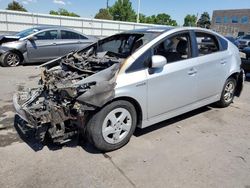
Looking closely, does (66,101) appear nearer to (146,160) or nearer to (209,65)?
(146,160)

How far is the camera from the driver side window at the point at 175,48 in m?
4.38

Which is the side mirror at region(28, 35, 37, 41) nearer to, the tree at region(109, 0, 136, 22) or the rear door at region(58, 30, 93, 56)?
the rear door at region(58, 30, 93, 56)

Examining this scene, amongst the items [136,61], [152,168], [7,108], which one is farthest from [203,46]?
[7,108]

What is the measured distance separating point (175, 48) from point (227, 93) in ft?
6.19

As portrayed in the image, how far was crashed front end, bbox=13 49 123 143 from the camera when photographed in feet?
11.4

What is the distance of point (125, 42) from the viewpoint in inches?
193

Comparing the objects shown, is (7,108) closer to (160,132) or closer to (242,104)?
(160,132)

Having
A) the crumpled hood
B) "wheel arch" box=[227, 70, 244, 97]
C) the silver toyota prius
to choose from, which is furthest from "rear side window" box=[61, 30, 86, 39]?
"wheel arch" box=[227, 70, 244, 97]

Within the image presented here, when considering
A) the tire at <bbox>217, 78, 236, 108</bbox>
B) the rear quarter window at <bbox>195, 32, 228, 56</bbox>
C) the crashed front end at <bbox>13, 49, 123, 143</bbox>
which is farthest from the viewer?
the tire at <bbox>217, 78, 236, 108</bbox>

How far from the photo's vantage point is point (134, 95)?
382cm

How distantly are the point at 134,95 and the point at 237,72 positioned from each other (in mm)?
2947

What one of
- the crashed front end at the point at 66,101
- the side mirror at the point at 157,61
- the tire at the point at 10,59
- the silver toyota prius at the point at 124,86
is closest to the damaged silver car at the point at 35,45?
the tire at the point at 10,59

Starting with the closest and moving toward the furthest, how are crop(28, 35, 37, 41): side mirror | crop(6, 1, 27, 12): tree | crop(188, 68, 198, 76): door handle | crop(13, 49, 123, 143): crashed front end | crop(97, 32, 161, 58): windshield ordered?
crop(13, 49, 123, 143): crashed front end < crop(97, 32, 161, 58): windshield < crop(188, 68, 198, 76): door handle < crop(28, 35, 37, 41): side mirror < crop(6, 1, 27, 12): tree

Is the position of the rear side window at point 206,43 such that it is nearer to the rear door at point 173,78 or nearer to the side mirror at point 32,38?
the rear door at point 173,78
